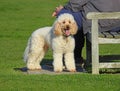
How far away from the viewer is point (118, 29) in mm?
11812

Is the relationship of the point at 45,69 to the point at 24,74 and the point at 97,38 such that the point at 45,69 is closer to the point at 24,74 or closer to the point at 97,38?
the point at 24,74

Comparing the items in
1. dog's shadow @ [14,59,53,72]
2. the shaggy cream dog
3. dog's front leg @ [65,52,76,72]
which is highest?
the shaggy cream dog

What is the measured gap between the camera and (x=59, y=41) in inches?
442

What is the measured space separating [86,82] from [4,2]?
24635mm

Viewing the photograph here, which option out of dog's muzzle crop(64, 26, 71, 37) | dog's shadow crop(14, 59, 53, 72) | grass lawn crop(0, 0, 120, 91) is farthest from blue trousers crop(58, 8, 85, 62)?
grass lawn crop(0, 0, 120, 91)

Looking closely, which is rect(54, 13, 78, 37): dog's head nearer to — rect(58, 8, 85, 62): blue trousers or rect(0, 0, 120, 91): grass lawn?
rect(58, 8, 85, 62): blue trousers

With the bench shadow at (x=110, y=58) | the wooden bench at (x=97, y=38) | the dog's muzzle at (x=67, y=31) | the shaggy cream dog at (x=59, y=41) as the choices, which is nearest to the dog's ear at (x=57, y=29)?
the shaggy cream dog at (x=59, y=41)

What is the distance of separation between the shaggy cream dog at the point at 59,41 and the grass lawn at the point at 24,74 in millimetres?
606

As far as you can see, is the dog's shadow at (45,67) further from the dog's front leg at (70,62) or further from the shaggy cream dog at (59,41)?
the dog's front leg at (70,62)

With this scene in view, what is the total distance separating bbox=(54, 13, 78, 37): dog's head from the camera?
36.2 feet

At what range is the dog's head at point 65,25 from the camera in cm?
1105

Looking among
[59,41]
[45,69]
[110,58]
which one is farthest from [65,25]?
[110,58]

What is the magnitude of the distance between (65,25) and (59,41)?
0.37m

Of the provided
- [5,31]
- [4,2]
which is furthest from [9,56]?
[4,2]
